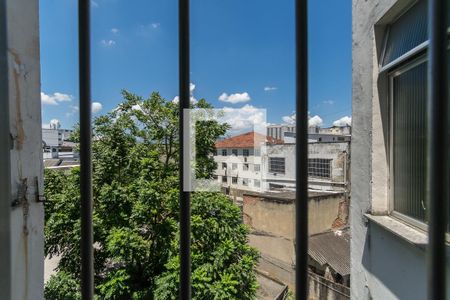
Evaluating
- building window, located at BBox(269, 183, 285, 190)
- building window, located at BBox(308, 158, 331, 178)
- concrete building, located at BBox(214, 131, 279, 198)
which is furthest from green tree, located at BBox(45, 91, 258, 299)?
concrete building, located at BBox(214, 131, 279, 198)

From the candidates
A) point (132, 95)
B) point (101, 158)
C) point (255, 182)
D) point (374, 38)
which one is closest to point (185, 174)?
point (374, 38)

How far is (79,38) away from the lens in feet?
1.32

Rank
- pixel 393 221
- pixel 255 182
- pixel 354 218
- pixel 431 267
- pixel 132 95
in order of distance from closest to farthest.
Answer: pixel 431 267
pixel 393 221
pixel 354 218
pixel 132 95
pixel 255 182

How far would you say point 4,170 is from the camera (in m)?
0.33

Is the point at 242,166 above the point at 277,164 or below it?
below

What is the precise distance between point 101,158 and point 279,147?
28.0 ft

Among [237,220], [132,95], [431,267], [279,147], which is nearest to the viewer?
[431,267]

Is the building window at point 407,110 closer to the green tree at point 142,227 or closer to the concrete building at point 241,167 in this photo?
the green tree at point 142,227

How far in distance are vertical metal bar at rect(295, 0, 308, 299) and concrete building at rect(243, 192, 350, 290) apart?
27.4 ft

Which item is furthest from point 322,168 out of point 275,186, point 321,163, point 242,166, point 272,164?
point 242,166

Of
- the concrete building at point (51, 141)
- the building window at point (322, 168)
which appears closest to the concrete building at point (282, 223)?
the building window at point (322, 168)

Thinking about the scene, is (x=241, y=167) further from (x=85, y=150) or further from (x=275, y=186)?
(x=85, y=150)

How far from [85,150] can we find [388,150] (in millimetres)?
2175

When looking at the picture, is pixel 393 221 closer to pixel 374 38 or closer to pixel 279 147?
pixel 374 38
